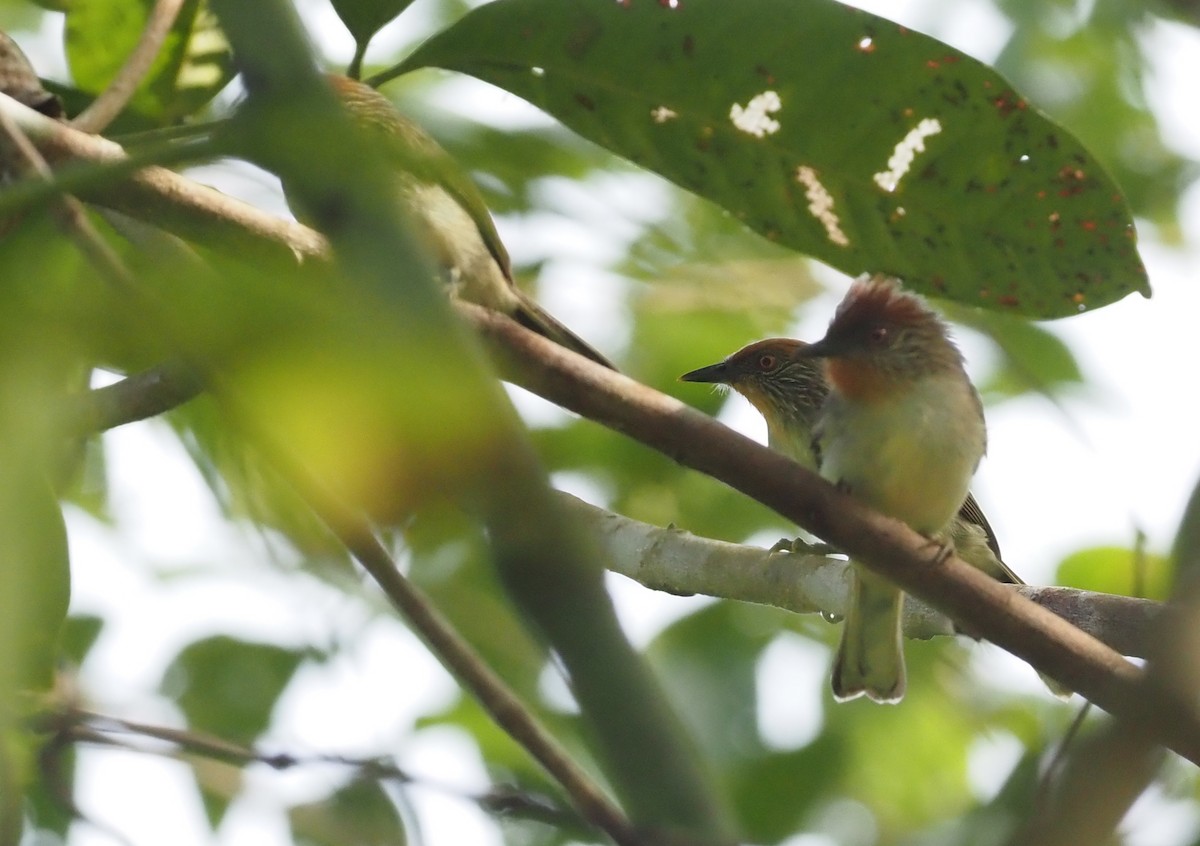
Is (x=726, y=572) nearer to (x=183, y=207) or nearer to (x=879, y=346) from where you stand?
(x=879, y=346)

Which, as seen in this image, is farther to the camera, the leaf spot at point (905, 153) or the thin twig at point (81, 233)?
the leaf spot at point (905, 153)

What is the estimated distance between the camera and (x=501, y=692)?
0.95 m

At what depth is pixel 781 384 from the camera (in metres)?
6.25

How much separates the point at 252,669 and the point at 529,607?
331cm

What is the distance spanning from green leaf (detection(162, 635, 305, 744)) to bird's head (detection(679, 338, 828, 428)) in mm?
2924

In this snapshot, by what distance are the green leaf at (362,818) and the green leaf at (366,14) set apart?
130 centimetres

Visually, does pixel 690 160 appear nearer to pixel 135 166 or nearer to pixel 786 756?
pixel 786 756

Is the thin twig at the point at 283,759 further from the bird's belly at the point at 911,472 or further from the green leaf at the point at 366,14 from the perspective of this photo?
the bird's belly at the point at 911,472

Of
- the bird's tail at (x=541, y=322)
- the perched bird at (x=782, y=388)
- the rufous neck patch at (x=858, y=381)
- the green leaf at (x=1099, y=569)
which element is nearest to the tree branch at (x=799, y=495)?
the bird's tail at (x=541, y=322)

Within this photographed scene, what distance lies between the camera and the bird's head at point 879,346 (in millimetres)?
4188

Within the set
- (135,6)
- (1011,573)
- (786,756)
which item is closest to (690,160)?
(135,6)

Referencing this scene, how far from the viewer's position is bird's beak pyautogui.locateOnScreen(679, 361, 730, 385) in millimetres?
4844

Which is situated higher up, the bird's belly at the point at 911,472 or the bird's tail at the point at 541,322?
the bird's tail at the point at 541,322

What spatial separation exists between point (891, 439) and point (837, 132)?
146 cm
